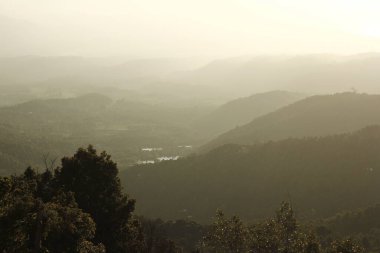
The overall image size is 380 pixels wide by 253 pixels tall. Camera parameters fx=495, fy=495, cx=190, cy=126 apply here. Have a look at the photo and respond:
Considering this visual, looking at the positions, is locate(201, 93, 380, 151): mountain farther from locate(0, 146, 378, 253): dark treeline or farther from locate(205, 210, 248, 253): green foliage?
locate(0, 146, 378, 253): dark treeline

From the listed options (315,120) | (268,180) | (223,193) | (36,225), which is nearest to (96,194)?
(36,225)

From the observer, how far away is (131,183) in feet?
453

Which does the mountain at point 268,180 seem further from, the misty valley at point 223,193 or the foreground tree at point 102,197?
the foreground tree at point 102,197

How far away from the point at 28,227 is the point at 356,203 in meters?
81.5

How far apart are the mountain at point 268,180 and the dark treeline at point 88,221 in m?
50.2

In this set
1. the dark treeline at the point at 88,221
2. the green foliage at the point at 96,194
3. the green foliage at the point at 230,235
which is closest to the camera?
the dark treeline at the point at 88,221

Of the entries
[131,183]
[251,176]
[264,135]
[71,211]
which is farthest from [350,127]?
[71,211]

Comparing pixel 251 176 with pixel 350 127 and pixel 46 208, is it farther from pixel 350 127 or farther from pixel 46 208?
pixel 46 208

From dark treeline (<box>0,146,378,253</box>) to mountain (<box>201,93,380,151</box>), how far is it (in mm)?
108337

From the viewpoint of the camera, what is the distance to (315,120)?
16700 centimetres

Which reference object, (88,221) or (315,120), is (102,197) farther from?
(315,120)

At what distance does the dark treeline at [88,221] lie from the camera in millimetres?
28562

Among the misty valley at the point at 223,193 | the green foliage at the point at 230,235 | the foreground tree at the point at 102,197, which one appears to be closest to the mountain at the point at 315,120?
the misty valley at the point at 223,193

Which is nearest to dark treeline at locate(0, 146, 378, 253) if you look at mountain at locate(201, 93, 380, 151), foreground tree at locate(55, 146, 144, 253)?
foreground tree at locate(55, 146, 144, 253)
